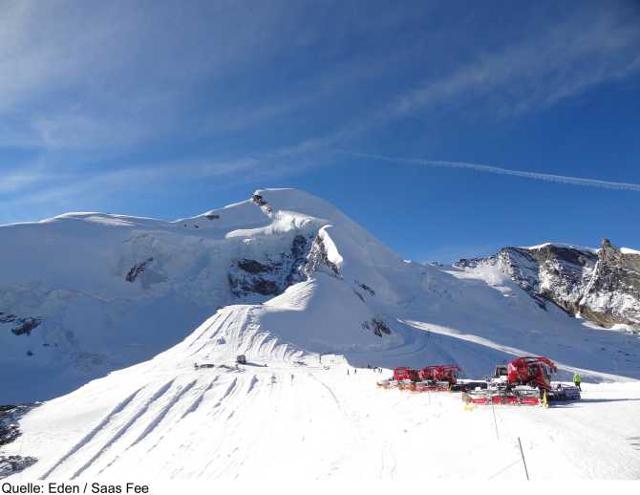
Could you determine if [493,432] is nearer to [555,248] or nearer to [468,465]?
[468,465]

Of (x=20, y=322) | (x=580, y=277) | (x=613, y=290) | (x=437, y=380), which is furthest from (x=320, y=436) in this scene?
(x=580, y=277)

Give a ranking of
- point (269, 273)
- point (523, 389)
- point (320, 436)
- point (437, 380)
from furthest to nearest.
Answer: point (269, 273) → point (437, 380) → point (523, 389) → point (320, 436)

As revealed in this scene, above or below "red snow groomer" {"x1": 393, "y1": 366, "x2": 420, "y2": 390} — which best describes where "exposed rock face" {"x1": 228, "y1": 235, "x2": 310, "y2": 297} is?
above

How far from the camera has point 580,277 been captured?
128250 mm

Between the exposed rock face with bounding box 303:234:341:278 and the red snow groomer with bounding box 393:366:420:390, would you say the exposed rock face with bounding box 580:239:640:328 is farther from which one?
Result: the red snow groomer with bounding box 393:366:420:390

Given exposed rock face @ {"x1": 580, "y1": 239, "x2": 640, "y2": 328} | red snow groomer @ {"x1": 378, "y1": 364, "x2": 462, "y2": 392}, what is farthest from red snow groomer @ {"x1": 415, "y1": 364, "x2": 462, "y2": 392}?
exposed rock face @ {"x1": 580, "y1": 239, "x2": 640, "y2": 328}

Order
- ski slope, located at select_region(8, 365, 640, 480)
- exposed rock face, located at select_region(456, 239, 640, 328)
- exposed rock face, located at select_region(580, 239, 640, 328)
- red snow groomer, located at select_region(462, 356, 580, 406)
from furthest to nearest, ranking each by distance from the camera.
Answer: exposed rock face, located at select_region(456, 239, 640, 328), exposed rock face, located at select_region(580, 239, 640, 328), red snow groomer, located at select_region(462, 356, 580, 406), ski slope, located at select_region(8, 365, 640, 480)

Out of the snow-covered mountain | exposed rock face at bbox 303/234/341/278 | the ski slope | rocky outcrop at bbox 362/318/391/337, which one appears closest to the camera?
the ski slope

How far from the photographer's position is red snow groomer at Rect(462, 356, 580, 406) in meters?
19.4

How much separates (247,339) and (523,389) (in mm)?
35561

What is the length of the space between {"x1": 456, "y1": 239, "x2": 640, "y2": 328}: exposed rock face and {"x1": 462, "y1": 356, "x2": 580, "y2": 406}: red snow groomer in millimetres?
93154

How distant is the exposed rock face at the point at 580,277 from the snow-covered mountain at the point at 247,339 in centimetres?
289

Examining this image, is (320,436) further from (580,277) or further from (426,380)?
(580,277)

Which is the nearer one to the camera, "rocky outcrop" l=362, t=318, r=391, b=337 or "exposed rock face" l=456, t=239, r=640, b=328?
"rocky outcrop" l=362, t=318, r=391, b=337
